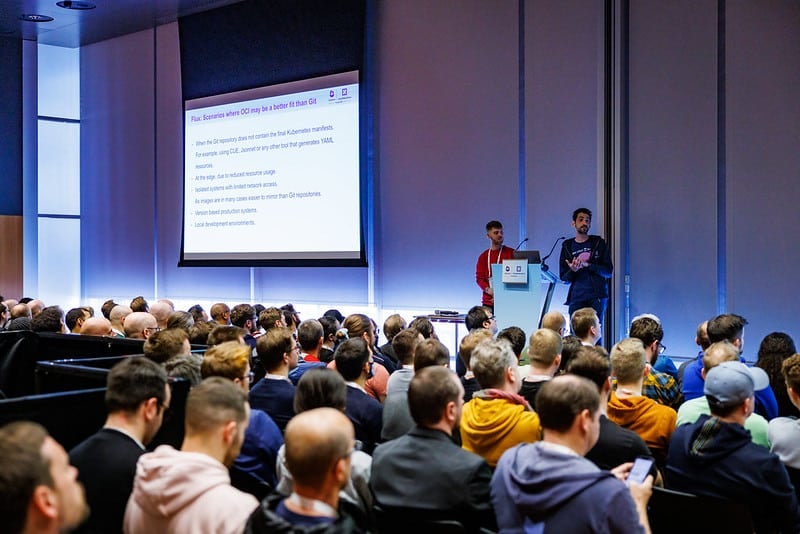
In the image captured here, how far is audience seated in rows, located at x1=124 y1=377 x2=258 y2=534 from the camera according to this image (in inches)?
86.7

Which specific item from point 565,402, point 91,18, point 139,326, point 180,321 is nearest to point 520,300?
point 180,321

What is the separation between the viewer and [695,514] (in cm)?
265

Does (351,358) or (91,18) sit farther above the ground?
(91,18)

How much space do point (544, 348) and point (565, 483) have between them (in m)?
1.59

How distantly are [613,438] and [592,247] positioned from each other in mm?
4940

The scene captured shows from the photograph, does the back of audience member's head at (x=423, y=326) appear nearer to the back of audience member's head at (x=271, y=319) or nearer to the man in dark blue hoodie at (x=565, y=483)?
the back of audience member's head at (x=271, y=319)

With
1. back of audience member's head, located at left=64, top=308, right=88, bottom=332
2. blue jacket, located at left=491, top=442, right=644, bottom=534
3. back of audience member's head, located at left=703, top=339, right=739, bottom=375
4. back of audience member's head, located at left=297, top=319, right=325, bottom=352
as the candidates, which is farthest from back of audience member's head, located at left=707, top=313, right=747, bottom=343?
back of audience member's head, located at left=64, top=308, right=88, bottom=332

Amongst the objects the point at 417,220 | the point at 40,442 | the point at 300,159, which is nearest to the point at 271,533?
the point at 40,442

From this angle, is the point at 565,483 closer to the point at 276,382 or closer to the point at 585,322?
the point at 276,382

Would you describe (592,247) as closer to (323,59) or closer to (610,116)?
(610,116)

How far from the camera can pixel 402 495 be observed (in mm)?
2686

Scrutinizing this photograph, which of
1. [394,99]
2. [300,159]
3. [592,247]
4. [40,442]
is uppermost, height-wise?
[394,99]

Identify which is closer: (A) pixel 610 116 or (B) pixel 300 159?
(A) pixel 610 116

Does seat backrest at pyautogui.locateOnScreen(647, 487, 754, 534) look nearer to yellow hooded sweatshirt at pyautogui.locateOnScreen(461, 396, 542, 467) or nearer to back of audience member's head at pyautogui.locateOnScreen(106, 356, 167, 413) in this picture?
yellow hooded sweatshirt at pyautogui.locateOnScreen(461, 396, 542, 467)
